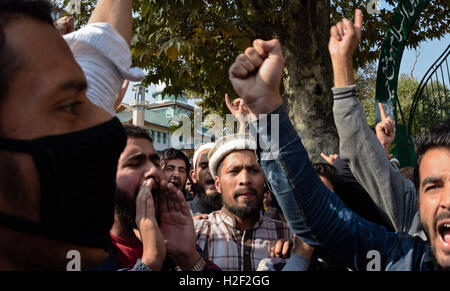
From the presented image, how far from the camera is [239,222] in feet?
10.0

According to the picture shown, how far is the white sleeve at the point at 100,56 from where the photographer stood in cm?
127

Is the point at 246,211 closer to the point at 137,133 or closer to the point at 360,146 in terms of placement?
the point at 137,133

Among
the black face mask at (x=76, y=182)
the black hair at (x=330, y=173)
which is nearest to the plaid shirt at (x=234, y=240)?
the black hair at (x=330, y=173)

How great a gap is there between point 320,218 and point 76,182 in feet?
3.08

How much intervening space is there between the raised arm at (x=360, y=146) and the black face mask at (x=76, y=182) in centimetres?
101

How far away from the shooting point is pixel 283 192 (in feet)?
4.91

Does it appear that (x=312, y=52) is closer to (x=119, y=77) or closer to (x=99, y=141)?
(x=119, y=77)

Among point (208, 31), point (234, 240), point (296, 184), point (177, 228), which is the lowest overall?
point (234, 240)

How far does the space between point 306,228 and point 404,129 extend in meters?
4.98

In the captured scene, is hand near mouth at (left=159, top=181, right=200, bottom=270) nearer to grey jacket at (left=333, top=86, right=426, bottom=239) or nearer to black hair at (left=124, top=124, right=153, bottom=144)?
black hair at (left=124, top=124, right=153, bottom=144)

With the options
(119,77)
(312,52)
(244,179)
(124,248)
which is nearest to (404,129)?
(312,52)

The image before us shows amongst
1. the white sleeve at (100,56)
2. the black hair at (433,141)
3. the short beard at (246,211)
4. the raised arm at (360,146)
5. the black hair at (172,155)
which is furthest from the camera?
the black hair at (172,155)

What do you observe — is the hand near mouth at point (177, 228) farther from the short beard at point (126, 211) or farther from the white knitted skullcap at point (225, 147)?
the white knitted skullcap at point (225, 147)

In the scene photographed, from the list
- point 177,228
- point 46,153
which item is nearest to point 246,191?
point 177,228
